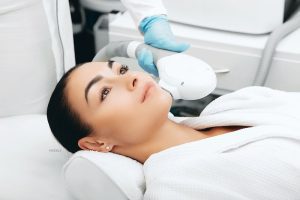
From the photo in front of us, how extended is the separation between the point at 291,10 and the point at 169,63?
764mm

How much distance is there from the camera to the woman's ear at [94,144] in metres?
1.02

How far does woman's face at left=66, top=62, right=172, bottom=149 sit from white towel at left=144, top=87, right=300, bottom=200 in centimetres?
8

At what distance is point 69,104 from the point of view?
1.01m

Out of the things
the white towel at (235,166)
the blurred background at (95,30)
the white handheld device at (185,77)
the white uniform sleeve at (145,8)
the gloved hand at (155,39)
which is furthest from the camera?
the blurred background at (95,30)

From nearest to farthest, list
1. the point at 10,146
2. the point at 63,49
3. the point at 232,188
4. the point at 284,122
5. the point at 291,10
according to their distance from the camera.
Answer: the point at 232,188 → the point at 284,122 → the point at 10,146 → the point at 63,49 → the point at 291,10

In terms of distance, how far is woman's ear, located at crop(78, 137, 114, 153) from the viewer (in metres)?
1.02

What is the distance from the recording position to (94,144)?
A: 3.36 feet

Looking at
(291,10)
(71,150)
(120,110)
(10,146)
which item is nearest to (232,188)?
(120,110)

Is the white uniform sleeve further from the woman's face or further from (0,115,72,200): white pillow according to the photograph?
(0,115,72,200): white pillow

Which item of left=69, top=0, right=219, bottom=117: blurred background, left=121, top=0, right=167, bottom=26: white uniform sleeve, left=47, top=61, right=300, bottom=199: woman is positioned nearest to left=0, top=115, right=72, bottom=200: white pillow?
left=47, top=61, right=300, bottom=199: woman

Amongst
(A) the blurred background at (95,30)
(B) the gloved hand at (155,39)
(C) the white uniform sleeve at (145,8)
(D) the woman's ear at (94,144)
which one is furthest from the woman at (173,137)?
(A) the blurred background at (95,30)

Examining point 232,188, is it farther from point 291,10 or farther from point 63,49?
point 291,10

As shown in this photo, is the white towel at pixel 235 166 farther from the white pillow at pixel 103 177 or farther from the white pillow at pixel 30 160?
the white pillow at pixel 30 160

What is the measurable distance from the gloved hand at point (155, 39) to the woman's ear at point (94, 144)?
9.4 inches
